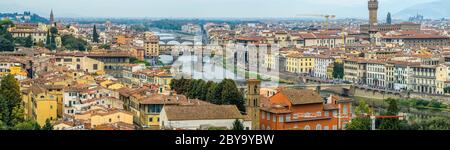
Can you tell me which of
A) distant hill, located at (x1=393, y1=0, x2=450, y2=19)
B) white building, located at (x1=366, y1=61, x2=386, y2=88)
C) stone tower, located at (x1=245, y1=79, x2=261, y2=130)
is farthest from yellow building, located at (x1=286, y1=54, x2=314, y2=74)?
distant hill, located at (x1=393, y1=0, x2=450, y2=19)

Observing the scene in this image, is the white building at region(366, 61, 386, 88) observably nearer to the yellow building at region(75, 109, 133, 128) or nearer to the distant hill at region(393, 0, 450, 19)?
the yellow building at region(75, 109, 133, 128)

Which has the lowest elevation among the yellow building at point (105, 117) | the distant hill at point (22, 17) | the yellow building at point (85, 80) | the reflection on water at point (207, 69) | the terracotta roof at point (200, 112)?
the reflection on water at point (207, 69)

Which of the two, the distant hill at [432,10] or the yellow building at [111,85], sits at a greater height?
the distant hill at [432,10]

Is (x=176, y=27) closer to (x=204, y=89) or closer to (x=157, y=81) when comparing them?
(x=157, y=81)

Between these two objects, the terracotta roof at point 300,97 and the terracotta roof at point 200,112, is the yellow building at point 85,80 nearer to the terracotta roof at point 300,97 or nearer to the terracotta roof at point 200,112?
the terracotta roof at point 300,97

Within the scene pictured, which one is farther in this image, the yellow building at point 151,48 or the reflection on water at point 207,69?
the yellow building at point 151,48

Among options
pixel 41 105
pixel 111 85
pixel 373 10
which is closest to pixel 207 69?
pixel 111 85

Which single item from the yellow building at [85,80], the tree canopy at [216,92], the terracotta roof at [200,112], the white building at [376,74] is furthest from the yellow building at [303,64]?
the terracotta roof at [200,112]
